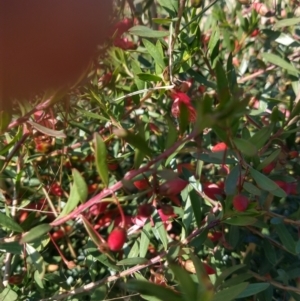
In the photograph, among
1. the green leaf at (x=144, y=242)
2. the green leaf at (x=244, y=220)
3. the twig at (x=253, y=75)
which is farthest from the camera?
the twig at (x=253, y=75)

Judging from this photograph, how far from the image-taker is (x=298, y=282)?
0.82m

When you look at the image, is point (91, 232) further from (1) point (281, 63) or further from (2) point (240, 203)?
(1) point (281, 63)

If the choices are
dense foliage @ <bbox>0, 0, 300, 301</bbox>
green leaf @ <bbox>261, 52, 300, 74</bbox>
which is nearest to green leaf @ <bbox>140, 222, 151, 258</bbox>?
dense foliage @ <bbox>0, 0, 300, 301</bbox>

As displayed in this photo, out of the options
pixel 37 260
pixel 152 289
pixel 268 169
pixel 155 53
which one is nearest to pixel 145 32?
pixel 155 53

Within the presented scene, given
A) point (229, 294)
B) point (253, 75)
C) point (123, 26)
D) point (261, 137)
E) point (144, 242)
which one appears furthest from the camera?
point (253, 75)

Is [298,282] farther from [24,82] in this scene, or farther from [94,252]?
[24,82]

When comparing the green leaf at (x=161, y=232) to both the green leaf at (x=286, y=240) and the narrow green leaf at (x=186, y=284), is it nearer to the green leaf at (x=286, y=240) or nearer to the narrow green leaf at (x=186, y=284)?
the green leaf at (x=286, y=240)

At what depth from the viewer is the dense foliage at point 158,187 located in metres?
0.54

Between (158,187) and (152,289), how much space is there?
12cm

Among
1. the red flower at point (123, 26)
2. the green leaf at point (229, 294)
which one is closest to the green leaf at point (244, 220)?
the green leaf at point (229, 294)

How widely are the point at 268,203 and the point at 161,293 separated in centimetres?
37

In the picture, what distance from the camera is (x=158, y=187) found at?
0.53 m

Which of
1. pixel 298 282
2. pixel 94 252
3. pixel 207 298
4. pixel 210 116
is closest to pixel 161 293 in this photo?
pixel 207 298

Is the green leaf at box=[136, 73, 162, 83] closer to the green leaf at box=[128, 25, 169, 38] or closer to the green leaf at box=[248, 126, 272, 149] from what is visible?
the green leaf at box=[128, 25, 169, 38]
